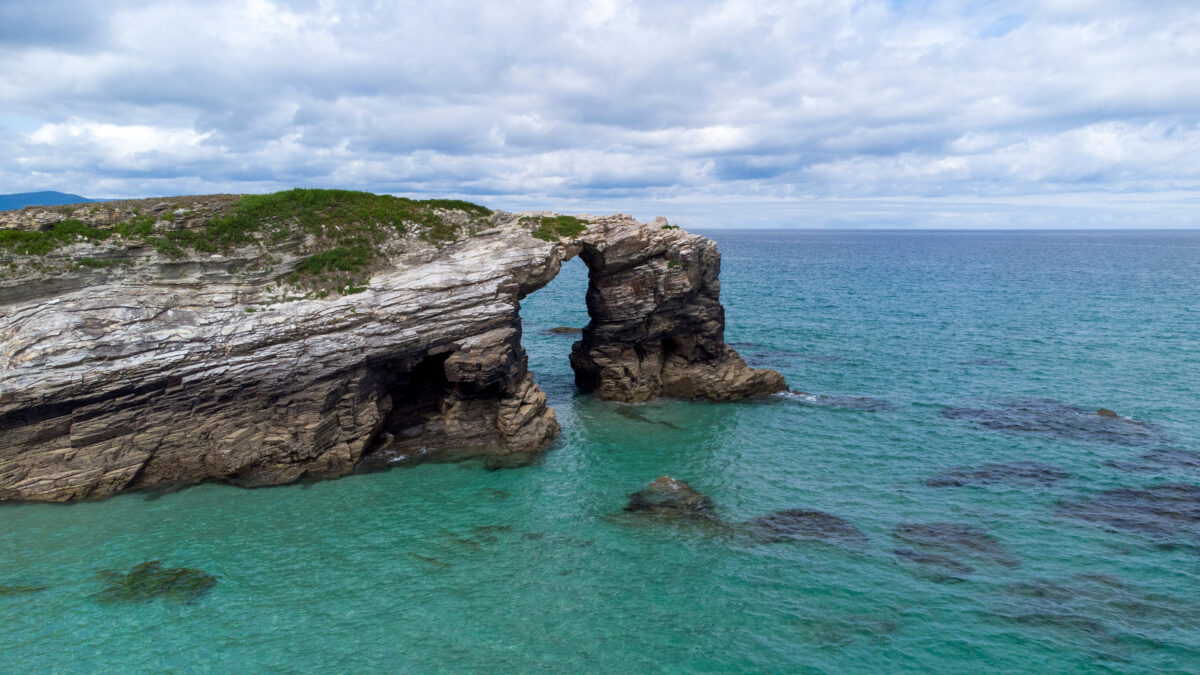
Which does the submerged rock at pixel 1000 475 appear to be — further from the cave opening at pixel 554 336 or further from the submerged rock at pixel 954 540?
the cave opening at pixel 554 336

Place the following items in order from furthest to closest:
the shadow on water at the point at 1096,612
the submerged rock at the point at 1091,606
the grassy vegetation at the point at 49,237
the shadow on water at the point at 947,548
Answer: the grassy vegetation at the point at 49,237 → the shadow on water at the point at 947,548 → the submerged rock at the point at 1091,606 → the shadow on water at the point at 1096,612

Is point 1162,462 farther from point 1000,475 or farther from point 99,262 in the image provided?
point 99,262

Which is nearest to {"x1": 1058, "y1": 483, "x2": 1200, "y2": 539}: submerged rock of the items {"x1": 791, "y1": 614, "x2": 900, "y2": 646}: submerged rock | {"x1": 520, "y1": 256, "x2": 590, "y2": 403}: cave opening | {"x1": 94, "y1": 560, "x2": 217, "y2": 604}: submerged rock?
{"x1": 791, "y1": 614, "x2": 900, "y2": 646}: submerged rock

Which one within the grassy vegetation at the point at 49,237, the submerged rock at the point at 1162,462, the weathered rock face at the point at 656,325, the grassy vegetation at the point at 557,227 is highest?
the grassy vegetation at the point at 557,227

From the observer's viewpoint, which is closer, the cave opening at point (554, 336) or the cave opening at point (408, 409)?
the cave opening at point (408, 409)

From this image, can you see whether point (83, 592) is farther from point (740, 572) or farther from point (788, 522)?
point (788, 522)

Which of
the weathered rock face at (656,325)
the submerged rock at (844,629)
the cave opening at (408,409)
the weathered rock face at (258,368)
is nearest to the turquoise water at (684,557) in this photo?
the submerged rock at (844,629)

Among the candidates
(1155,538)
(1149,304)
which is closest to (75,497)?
(1155,538)
